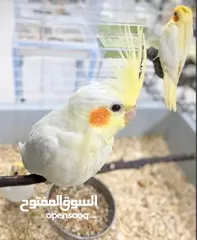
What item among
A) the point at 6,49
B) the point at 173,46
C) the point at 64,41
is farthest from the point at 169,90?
the point at 64,41

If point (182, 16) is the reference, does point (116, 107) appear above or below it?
below

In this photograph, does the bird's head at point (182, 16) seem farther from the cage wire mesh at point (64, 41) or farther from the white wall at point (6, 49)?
the white wall at point (6, 49)

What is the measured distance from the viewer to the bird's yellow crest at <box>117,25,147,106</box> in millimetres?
372

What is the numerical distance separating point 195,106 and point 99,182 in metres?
0.61

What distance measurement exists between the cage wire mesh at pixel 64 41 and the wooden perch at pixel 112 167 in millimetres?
171

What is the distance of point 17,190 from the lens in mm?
539

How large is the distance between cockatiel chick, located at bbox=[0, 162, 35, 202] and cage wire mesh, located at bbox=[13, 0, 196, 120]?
0.16m

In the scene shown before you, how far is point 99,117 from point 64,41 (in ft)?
1.46

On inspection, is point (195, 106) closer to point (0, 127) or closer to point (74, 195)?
point (74, 195)

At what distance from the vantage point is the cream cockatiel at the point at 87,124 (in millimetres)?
370

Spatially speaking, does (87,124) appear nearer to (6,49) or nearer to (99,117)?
(99,117)

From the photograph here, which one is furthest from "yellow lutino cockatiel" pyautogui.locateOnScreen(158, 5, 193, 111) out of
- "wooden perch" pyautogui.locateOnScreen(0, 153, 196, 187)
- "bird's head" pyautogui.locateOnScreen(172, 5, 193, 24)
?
"wooden perch" pyautogui.locateOnScreen(0, 153, 196, 187)

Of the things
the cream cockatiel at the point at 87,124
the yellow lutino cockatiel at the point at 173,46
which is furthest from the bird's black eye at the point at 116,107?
the yellow lutino cockatiel at the point at 173,46

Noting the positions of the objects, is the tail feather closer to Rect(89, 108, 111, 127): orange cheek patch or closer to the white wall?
Rect(89, 108, 111, 127): orange cheek patch
